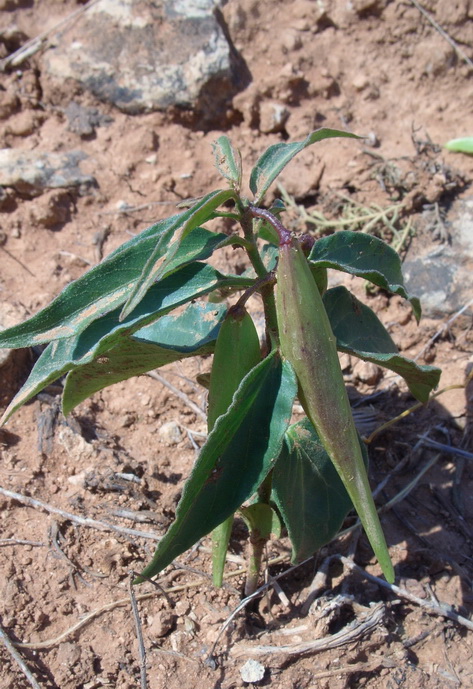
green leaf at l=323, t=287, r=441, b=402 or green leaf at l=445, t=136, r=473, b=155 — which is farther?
green leaf at l=445, t=136, r=473, b=155

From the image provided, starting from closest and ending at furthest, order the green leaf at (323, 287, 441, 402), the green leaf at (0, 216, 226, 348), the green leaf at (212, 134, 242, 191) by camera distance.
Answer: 1. the green leaf at (0, 216, 226, 348)
2. the green leaf at (212, 134, 242, 191)
3. the green leaf at (323, 287, 441, 402)

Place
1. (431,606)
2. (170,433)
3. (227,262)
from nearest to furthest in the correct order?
(431,606)
(170,433)
(227,262)

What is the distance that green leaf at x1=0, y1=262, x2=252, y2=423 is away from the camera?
1.20 metres

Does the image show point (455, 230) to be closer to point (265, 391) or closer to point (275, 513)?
point (275, 513)

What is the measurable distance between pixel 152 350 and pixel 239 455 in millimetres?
321

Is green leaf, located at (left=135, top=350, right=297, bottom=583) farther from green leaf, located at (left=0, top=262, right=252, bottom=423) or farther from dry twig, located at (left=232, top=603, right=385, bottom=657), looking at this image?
dry twig, located at (left=232, top=603, right=385, bottom=657)

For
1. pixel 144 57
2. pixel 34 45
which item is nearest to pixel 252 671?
pixel 144 57

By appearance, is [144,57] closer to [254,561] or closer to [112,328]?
[112,328]

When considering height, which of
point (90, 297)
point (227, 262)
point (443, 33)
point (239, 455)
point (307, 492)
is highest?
point (443, 33)

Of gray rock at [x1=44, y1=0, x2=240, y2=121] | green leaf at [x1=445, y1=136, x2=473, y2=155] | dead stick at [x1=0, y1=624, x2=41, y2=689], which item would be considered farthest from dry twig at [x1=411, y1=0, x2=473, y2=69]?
dead stick at [x1=0, y1=624, x2=41, y2=689]

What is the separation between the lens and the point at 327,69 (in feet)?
9.78

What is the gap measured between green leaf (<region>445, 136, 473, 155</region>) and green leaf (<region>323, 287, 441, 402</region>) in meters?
1.44

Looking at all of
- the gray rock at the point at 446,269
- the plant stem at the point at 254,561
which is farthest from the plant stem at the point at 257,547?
the gray rock at the point at 446,269

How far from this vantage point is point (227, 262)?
2.48 meters
